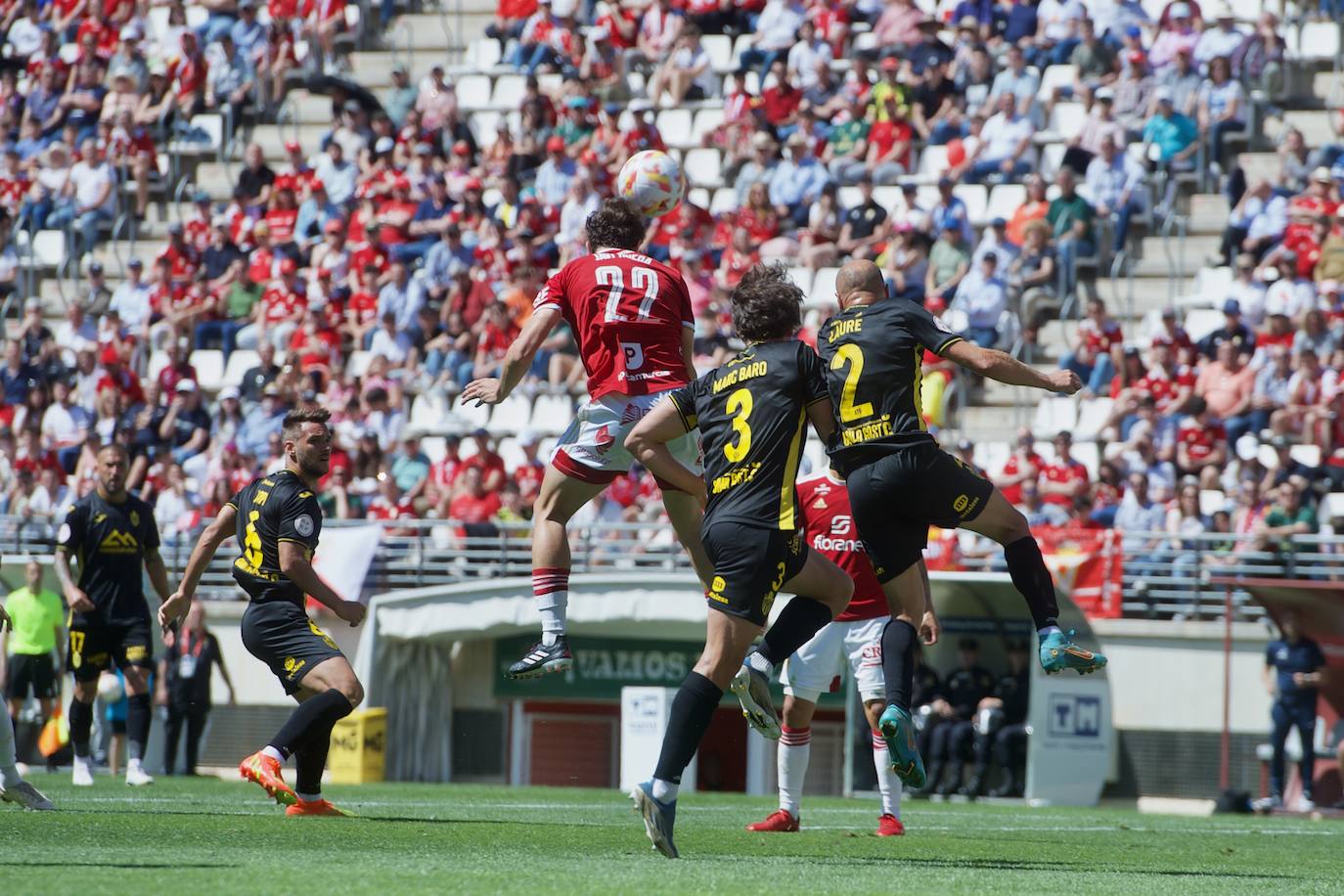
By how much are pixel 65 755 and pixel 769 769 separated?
6617 mm

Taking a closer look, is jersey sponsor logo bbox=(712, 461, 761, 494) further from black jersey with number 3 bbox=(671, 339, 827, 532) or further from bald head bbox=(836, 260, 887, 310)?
bald head bbox=(836, 260, 887, 310)

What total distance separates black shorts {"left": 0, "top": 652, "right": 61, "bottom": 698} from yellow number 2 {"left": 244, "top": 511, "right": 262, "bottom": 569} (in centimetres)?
958

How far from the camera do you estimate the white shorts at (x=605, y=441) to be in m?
9.59

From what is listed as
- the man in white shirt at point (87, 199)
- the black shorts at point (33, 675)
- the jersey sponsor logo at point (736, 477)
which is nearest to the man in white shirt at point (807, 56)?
the man in white shirt at point (87, 199)

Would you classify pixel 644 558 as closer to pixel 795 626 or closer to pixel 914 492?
pixel 914 492

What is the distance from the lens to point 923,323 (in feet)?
29.4

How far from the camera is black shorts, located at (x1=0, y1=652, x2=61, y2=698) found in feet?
64.1

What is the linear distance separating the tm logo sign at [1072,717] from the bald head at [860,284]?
8.79 metres

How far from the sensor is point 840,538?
37.0 ft

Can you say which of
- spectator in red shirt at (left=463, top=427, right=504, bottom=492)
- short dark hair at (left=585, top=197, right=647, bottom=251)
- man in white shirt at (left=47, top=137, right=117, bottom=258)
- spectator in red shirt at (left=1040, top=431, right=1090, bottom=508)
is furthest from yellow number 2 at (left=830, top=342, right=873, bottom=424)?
man in white shirt at (left=47, top=137, right=117, bottom=258)

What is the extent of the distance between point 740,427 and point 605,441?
5.09 ft

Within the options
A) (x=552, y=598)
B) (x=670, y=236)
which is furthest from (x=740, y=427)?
(x=670, y=236)

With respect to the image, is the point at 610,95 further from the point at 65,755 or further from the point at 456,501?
the point at 65,755

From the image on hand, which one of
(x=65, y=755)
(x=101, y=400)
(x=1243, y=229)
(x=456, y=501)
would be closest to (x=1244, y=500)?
(x=1243, y=229)
